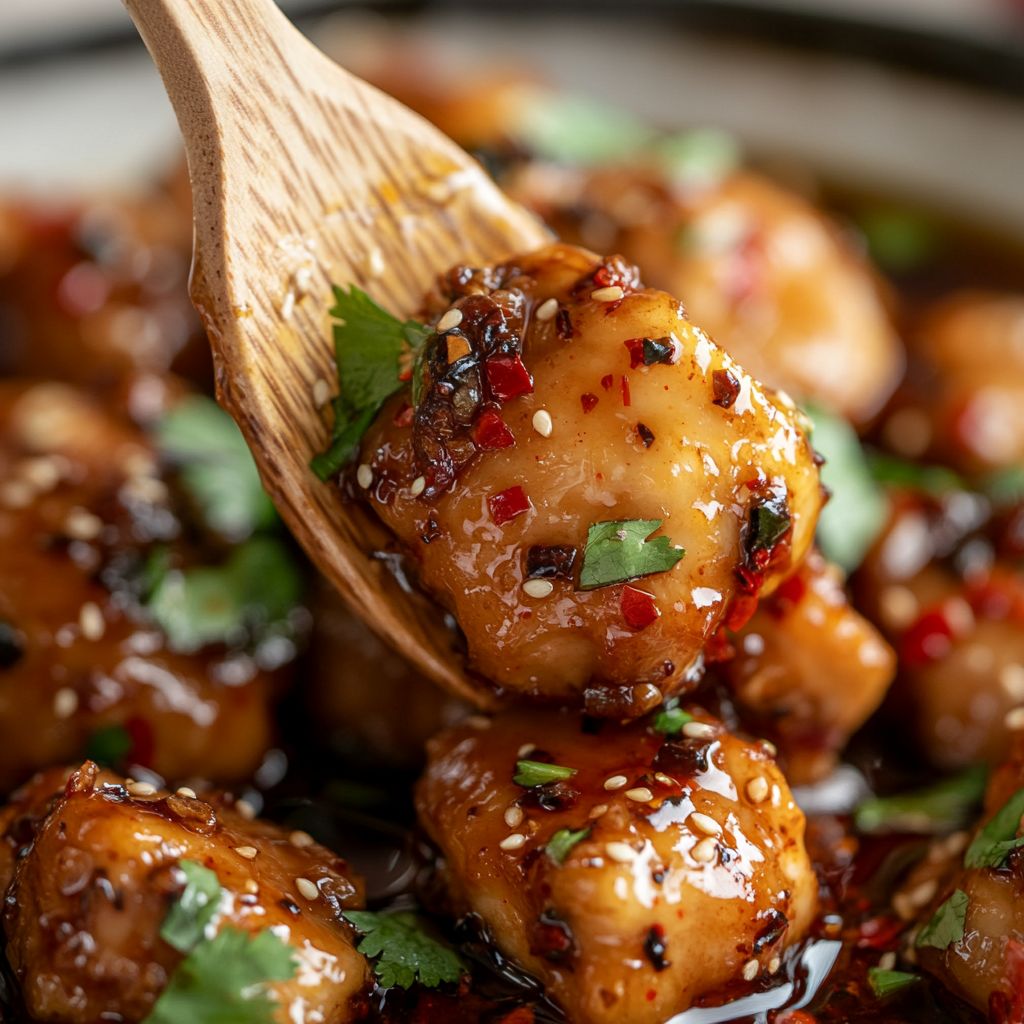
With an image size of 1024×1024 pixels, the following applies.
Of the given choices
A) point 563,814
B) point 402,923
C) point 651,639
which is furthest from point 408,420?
point 402,923

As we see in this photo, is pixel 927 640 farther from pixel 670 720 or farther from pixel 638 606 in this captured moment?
pixel 638 606

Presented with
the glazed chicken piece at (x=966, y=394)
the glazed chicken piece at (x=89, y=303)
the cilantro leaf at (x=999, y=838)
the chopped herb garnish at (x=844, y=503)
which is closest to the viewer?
the cilantro leaf at (x=999, y=838)

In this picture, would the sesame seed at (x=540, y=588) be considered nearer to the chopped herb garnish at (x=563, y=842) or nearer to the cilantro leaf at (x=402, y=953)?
the chopped herb garnish at (x=563, y=842)

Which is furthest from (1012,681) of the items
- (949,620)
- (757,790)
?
(757,790)

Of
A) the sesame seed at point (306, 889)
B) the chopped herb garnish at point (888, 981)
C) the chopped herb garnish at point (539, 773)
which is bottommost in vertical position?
the chopped herb garnish at point (888, 981)

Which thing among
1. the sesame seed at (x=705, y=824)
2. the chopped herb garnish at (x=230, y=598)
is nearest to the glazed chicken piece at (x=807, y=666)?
the sesame seed at (x=705, y=824)

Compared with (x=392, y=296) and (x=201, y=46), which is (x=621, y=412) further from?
(x=201, y=46)
